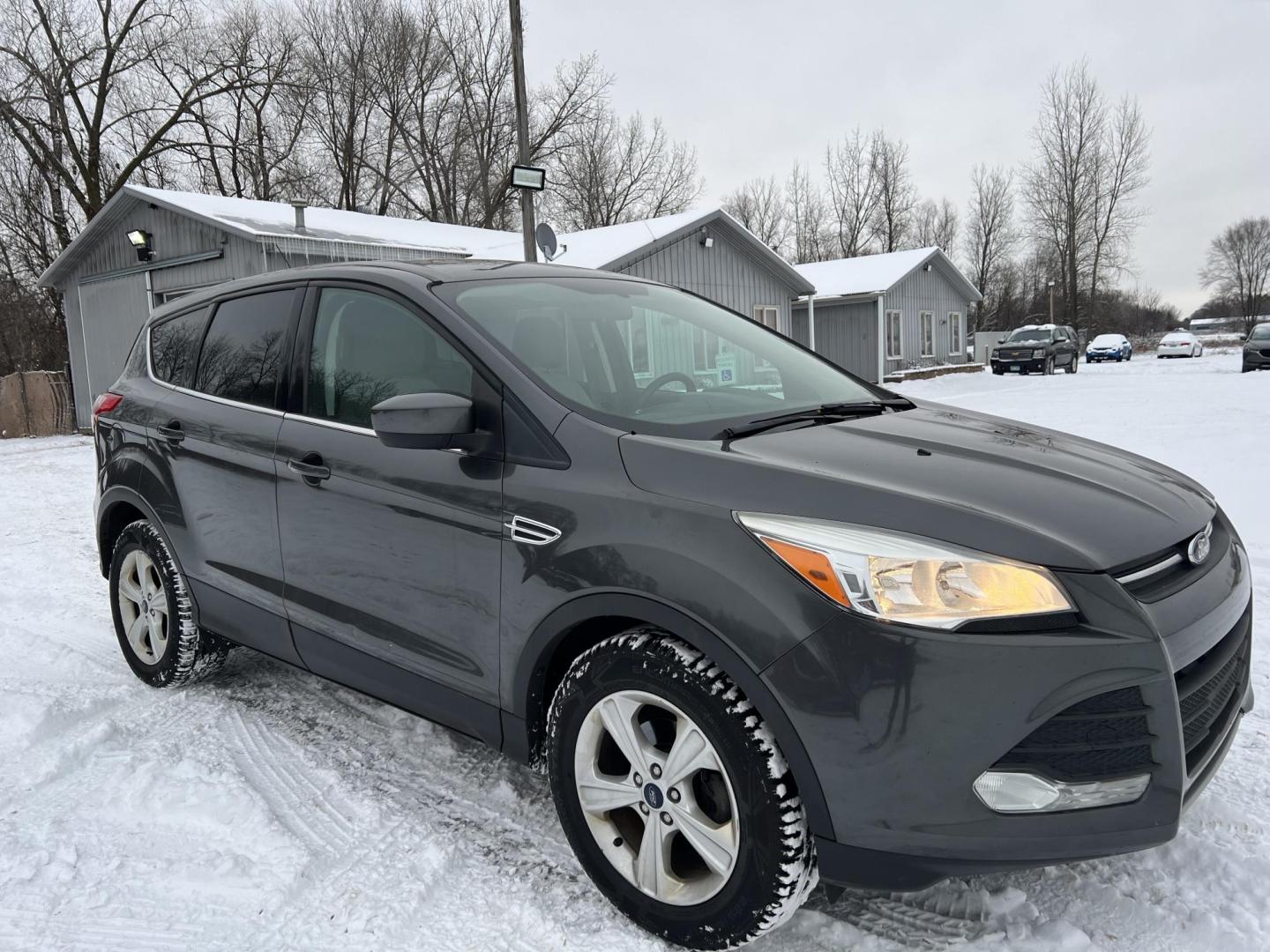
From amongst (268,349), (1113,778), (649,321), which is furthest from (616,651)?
(268,349)

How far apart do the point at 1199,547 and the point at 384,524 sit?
219 centimetres

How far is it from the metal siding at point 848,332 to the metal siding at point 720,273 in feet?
17.6

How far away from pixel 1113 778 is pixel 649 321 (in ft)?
6.76

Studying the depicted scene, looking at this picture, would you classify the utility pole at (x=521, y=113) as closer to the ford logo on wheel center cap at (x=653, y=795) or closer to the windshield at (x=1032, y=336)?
the ford logo on wheel center cap at (x=653, y=795)

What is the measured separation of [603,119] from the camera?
37.6 meters

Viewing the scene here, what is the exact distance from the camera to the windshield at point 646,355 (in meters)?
2.55

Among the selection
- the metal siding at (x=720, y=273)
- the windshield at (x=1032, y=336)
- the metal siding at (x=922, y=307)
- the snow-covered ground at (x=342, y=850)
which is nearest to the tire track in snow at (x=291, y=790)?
the snow-covered ground at (x=342, y=850)

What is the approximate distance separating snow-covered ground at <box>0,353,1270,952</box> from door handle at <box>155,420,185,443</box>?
111cm

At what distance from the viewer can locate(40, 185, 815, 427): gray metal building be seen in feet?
47.5

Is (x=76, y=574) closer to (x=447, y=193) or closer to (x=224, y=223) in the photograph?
(x=224, y=223)

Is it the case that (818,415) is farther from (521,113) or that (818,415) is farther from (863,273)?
(863,273)

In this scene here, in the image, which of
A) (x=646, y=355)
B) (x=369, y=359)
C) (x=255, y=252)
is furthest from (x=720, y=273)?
(x=369, y=359)

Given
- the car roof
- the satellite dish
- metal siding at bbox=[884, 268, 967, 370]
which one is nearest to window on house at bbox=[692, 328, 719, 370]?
the car roof

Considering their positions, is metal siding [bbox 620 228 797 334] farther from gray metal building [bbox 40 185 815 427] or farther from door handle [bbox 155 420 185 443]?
door handle [bbox 155 420 185 443]
